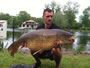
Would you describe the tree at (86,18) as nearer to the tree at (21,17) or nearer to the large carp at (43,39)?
the tree at (21,17)

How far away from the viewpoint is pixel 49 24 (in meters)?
2.89

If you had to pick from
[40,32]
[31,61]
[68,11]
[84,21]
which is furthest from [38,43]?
[84,21]

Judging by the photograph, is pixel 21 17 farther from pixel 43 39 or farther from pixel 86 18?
pixel 43 39

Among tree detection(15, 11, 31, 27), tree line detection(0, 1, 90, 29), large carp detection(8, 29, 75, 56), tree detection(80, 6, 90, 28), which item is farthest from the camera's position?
tree detection(15, 11, 31, 27)

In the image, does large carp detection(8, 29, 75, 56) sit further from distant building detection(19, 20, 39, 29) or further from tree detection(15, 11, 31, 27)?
distant building detection(19, 20, 39, 29)

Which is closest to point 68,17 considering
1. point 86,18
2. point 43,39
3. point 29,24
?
point 86,18

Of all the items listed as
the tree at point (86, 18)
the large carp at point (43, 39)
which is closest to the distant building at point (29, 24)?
the tree at point (86, 18)

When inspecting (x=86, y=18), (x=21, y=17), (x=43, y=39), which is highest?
(x=21, y=17)

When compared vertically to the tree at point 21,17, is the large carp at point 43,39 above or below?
below

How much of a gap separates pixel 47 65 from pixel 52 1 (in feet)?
135

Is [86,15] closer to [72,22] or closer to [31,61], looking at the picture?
[72,22]

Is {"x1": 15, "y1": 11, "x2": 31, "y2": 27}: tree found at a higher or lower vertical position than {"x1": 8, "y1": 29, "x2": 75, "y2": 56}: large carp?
higher

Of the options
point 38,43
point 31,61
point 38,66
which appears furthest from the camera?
point 31,61

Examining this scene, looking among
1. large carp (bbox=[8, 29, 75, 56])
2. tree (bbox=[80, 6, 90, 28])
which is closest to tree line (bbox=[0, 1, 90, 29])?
tree (bbox=[80, 6, 90, 28])
